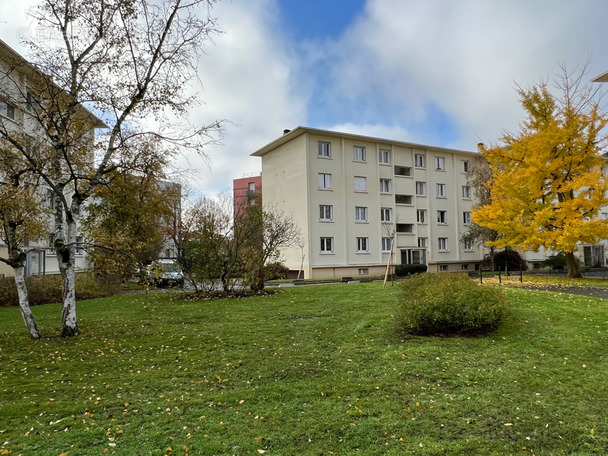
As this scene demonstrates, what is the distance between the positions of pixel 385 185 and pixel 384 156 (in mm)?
2667

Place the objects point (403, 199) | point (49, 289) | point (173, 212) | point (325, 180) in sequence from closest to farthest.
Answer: point (49, 289)
point (173, 212)
point (325, 180)
point (403, 199)

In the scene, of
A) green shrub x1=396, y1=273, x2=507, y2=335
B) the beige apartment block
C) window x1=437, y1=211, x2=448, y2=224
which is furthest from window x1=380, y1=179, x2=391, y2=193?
green shrub x1=396, y1=273, x2=507, y2=335

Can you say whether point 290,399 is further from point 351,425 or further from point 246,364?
point 246,364

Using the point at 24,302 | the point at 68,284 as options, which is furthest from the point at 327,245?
the point at 24,302

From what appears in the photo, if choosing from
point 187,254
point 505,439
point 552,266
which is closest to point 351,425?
point 505,439

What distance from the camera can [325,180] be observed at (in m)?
34.3

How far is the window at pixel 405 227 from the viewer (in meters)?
38.0

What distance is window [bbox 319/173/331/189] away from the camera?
34.1m

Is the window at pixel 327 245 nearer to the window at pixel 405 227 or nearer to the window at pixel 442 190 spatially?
the window at pixel 405 227

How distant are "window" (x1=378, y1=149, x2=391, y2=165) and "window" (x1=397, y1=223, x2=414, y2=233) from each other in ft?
19.2

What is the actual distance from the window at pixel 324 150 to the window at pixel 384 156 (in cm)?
516

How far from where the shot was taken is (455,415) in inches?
176

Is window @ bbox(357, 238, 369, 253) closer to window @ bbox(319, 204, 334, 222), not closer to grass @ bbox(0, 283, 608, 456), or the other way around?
window @ bbox(319, 204, 334, 222)

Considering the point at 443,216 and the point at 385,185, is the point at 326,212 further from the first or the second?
the point at 443,216
